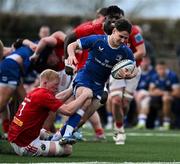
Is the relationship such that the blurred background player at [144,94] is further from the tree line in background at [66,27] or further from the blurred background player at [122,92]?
the tree line in background at [66,27]

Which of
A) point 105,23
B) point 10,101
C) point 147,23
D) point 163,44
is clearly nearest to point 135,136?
point 10,101

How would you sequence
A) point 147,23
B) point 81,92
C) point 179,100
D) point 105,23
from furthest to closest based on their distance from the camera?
point 147,23 < point 179,100 < point 105,23 < point 81,92

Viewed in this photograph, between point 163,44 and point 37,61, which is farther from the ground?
point 163,44

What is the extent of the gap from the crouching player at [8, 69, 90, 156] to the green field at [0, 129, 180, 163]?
18 cm

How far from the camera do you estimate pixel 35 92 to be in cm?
1133

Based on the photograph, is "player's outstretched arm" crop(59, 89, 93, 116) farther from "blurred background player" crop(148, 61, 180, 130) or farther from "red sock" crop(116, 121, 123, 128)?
"blurred background player" crop(148, 61, 180, 130)

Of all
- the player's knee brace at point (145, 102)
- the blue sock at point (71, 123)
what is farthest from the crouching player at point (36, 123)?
the player's knee brace at point (145, 102)

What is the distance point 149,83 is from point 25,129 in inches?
476

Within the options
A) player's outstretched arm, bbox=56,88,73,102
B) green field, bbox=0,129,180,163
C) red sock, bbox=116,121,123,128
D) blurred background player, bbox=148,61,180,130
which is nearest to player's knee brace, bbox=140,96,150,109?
blurred background player, bbox=148,61,180,130

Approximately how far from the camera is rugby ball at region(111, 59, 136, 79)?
12445 mm

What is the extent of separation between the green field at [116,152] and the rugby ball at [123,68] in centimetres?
110

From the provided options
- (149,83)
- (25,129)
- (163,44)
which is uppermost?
(163,44)

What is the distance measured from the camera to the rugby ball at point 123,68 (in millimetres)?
12445

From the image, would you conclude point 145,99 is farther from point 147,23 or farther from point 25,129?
point 147,23
